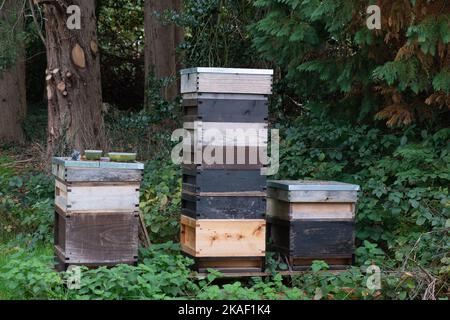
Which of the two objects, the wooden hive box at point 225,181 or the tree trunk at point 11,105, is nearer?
the wooden hive box at point 225,181

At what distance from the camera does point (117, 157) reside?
571cm

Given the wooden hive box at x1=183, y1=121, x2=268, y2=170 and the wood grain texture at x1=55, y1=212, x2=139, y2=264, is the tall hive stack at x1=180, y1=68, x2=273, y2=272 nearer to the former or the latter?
the wooden hive box at x1=183, y1=121, x2=268, y2=170

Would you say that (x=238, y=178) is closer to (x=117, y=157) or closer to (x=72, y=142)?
(x=117, y=157)

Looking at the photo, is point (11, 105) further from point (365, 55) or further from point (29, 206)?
point (365, 55)

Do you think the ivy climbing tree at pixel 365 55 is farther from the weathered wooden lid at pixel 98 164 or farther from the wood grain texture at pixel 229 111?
the weathered wooden lid at pixel 98 164

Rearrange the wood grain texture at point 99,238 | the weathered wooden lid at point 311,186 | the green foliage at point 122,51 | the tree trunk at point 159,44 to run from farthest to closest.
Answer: the green foliage at point 122,51 < the tree trunk at point 159,44 < the weathered wooden lid at point 311,186 < the wood grain texture at point 99,238

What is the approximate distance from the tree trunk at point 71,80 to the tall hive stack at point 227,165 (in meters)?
4.16

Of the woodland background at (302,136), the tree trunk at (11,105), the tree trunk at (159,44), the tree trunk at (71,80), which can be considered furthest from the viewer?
the tree trunk at (11,105)

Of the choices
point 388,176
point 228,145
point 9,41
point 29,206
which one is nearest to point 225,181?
point 228,145

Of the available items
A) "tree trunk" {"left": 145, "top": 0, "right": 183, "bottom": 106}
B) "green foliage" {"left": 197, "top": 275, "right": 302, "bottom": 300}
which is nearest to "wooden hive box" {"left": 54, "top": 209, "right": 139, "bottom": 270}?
"green foliage" {"left": 197, "top": 275, "right": 302, "bottom": 300}

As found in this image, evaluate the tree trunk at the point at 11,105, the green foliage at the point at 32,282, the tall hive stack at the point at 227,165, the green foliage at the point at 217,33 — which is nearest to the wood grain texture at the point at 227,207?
the tall hive stack at the point at 227,165

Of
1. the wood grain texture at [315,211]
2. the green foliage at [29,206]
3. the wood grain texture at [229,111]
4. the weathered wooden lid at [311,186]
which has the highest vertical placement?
the wood grain texture at [229,111]

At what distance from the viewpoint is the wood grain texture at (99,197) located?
213 inches

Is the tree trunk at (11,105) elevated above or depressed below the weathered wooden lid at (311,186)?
above
